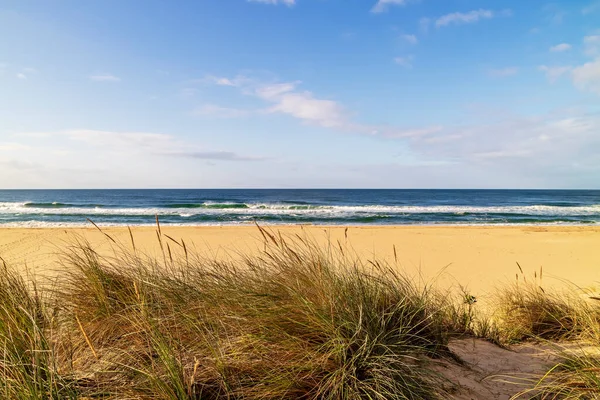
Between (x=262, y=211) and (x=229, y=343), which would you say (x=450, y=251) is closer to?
(x=229, y=343)

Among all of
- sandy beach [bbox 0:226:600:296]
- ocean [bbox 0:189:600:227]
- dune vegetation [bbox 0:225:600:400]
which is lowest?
sandy beach [bbox 0:226:600:296]

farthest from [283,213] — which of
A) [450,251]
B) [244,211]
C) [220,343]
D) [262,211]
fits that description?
[220,343]

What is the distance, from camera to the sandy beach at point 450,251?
8.98m

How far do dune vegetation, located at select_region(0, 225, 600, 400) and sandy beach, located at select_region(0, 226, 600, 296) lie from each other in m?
3.61

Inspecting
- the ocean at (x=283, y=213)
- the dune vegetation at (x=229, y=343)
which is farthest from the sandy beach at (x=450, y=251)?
the ocean at (x=283, y=213)

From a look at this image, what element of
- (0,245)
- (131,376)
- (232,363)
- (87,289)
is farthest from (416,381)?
(0,245)

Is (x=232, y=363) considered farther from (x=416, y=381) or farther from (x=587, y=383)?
(x=587, y=383)

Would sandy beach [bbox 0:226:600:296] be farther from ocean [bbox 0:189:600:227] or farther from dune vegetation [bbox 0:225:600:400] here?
ocean [bbox 0:189:600:227]

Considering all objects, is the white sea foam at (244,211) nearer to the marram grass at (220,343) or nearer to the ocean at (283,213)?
the ocean at (283,213)

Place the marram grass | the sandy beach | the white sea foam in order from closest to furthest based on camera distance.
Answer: the marram grass < the sandy beach < the white sea foam

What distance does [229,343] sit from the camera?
7.33 ft

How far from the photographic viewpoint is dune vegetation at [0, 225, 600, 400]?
193 cm

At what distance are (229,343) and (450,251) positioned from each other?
12.5 meters

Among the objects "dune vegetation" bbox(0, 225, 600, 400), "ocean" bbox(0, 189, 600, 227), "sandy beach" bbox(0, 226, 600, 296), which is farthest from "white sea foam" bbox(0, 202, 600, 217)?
"dune vegetation" bbox(0, 225, 600, 400)
